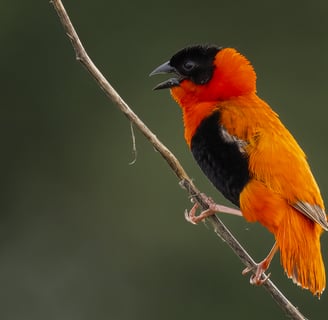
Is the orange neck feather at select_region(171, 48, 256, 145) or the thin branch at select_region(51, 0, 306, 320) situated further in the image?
the orange neck feather at select_region(171, 48, 256, 145)

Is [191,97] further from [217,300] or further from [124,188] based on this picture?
[124,188]

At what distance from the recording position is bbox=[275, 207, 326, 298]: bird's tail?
617 cm

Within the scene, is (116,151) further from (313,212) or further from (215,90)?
(313,212)

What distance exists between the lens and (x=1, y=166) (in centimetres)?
1556

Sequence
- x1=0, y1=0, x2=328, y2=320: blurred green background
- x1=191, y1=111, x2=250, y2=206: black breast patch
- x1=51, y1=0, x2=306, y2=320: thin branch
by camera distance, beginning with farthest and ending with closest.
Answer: x1=0, y1=0, x2=328, y2=320: blurred green background < x1=191, y1=111, x2=250, y2=206: black breast patch < x1=51, y1=0, x2=306, y2=320: thin branch

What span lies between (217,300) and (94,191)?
9.22 feet

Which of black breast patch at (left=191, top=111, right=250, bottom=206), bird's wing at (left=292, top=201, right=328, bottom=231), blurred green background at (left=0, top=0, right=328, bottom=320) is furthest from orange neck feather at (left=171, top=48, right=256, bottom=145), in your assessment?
blurred green background at (left=0, top=0, right=328, bottom=320)

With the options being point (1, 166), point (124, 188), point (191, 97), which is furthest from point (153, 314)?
point (191, 97)

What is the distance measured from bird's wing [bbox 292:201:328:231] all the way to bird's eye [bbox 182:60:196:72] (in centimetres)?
137

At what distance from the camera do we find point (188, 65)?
23.9 feet

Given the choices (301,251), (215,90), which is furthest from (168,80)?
(301,251)

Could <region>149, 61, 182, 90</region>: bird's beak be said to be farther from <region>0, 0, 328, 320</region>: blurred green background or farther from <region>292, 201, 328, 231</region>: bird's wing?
<region>0, 0, 328, 320</region>: blurred green background

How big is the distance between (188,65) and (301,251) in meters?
1.68

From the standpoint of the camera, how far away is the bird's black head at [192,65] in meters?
7.14
